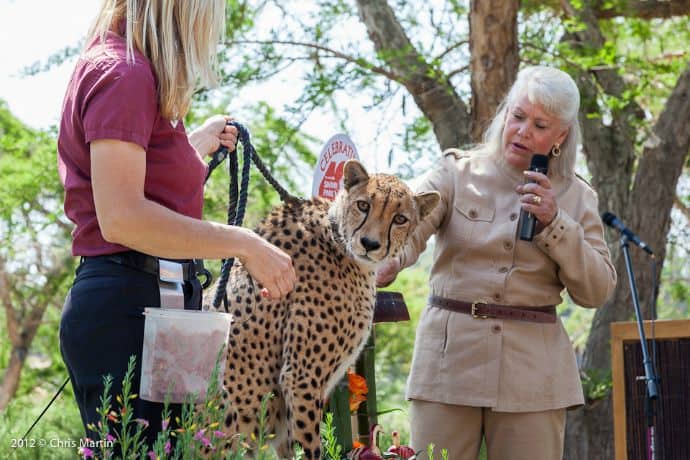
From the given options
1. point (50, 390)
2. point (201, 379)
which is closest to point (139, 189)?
point (201, 379)

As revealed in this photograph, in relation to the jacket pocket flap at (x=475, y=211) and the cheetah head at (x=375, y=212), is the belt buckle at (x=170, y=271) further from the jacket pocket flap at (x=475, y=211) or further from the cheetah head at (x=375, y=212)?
the jacket pocket flap at (x=475, y=211)

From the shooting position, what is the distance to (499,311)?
11.5 feet

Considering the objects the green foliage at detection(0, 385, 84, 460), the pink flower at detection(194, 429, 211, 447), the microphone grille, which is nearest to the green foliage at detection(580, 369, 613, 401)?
the green foliage at detection(0, 385, 84, 460)

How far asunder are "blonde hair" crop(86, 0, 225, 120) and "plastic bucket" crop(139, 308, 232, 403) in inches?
18.8

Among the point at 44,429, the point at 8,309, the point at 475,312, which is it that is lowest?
the point at 44,429

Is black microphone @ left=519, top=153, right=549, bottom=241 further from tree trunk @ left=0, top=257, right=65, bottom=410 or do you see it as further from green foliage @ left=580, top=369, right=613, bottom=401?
tree trunk @ left=0, top=257, right=65, bottom=410

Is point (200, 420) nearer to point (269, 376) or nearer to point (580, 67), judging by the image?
point (269, 376)

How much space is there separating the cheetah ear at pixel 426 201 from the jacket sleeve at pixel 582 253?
42 cm

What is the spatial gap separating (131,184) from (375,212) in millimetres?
1335

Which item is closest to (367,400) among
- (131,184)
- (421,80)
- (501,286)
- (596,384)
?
(501,286)

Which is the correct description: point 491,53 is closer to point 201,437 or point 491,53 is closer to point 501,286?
point 501,286

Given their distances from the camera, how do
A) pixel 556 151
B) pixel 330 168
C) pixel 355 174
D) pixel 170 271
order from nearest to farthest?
pixel 170 271, pixel 355 174, pixel 556 151, pixel 330 168

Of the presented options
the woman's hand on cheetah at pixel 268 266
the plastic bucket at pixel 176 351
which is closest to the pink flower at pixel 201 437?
the plastic bucket at pixel 176 351

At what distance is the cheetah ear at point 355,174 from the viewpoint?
3305 millimetres
